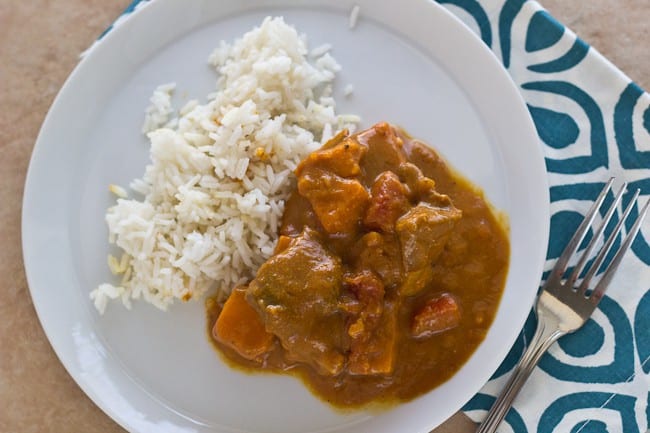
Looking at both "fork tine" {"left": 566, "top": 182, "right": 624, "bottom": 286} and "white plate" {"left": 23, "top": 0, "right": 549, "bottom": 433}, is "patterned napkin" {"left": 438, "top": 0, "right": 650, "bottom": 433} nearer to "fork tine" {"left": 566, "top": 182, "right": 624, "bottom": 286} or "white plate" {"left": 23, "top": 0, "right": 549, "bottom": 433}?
"fork tine" {"left": 566, "top": 182, "right": 624, "bottom": 286}

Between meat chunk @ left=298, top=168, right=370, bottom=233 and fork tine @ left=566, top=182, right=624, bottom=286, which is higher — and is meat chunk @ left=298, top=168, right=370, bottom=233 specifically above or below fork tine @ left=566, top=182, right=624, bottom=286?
below

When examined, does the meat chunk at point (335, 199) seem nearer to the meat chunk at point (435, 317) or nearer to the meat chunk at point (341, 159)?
the meat chunk at point (341, 159)

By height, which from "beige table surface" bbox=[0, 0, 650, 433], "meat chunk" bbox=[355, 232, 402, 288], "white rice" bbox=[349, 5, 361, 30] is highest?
"white rice" bbox=[349, 5, 361, 30]

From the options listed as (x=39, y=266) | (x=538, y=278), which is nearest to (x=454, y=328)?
(x=538, y=278)

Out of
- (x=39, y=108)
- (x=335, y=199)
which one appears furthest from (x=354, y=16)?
(x=39, y=108)

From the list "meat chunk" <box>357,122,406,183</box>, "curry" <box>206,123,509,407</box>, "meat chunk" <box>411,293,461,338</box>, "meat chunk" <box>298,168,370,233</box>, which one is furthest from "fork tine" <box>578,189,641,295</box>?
"meat chunk" <box>298,168,370,233</box>
